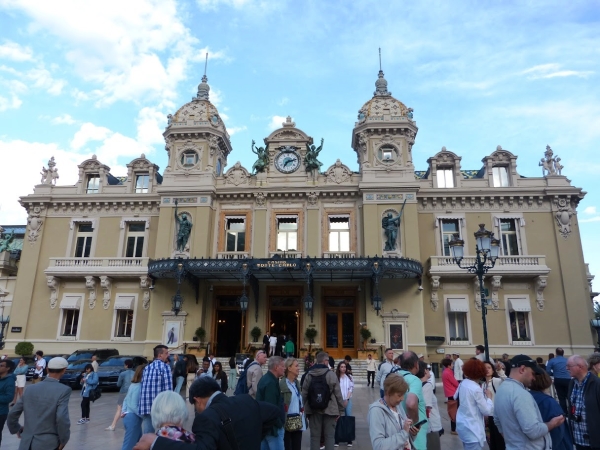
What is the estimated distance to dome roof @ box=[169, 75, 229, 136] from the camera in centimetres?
2806

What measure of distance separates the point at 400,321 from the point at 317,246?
249 inches

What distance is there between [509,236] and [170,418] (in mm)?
26359

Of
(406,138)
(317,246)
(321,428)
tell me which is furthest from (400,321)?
(321,428)

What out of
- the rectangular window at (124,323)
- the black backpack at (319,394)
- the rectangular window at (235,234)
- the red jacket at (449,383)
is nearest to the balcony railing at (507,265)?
the rectangular window at (235,234)

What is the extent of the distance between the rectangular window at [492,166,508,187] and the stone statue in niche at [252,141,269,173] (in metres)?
14.3

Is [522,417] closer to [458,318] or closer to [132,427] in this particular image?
[132,427]

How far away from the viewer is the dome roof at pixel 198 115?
28.1 meters

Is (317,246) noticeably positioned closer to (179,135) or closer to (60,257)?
(179,135)

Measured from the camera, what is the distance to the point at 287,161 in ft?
90.3

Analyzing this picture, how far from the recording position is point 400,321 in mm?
23672

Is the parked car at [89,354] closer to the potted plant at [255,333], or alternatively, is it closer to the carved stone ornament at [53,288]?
the carved stone ornament at [53,288]

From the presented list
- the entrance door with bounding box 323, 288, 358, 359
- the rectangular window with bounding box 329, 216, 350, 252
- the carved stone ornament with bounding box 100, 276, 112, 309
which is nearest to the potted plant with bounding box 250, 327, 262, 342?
the entrance door with bounding box 323, 288, 358, 359

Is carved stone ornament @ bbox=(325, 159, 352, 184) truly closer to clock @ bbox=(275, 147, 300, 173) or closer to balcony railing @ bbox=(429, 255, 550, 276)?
clock @ bbox=(275, 147, 300, 173)

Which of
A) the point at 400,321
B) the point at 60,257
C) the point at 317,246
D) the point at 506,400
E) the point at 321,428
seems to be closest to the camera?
the point at 506,400
